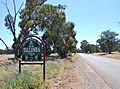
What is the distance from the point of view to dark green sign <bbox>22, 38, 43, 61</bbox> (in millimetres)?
13141

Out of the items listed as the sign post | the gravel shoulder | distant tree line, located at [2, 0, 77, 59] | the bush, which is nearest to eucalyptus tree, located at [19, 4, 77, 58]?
distant tree line, located at [2, 0, 77, 59]

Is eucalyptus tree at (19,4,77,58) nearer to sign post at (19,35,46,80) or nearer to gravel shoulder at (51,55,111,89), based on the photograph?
gravel shoulder at (51,55,111,89)

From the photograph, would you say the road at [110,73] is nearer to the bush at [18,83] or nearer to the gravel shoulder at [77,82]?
the gravel shoulder at [77,82]

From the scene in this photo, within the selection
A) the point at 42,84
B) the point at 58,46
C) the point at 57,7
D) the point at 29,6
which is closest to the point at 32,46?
the point at 42,84

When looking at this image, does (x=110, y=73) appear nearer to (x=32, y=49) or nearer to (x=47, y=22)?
(x=32, y=49)

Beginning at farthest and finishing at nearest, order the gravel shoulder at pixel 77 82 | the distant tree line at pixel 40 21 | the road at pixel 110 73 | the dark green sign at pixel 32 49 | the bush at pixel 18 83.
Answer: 1. the distant tree line at pixel 40 21
2. the road at pixel 110 73
3. the gravel shoulder at pixel 77 82
4. the dark green sign at pixel 32 49
5. the bush at pixel 18 83

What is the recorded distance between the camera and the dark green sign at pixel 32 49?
→ 13141mm

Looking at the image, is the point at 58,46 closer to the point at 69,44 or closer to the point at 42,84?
the point at 69,44

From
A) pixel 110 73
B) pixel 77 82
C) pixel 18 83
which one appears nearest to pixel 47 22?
pixel 110 73

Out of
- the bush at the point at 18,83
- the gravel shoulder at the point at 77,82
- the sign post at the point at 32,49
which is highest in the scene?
the sign post at the point at 32,49

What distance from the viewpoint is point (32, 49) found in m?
13.2

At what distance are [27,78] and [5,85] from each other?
1610mm

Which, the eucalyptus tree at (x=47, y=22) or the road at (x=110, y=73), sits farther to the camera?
the eucalyptus tree at (x=47, y=22)

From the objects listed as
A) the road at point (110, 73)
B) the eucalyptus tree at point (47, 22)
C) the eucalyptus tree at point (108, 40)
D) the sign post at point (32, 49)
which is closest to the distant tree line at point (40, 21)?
the eucalyptus tree at point (47, 22)
